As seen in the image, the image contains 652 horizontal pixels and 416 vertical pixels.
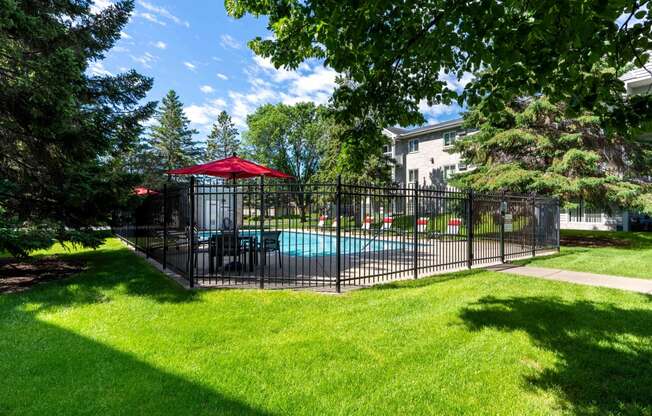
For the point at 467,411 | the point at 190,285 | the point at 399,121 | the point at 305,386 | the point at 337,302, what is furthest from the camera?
the point at 190,285

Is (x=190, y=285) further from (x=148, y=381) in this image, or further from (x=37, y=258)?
(x=37, y=258)

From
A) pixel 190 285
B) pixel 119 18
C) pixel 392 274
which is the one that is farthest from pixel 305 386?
pixel 119 18

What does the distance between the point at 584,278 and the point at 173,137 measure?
40069 millimetres

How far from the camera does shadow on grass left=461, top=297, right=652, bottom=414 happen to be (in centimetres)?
302

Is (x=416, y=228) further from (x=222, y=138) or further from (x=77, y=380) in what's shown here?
(x=222, y=138)

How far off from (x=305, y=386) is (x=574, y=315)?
4.33 meters

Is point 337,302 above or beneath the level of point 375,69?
beneath

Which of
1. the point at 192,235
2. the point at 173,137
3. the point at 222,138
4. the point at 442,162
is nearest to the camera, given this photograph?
the point at 192,235

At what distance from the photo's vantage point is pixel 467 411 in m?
2.78

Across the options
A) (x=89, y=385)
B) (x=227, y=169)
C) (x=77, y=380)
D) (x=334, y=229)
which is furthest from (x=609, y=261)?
(x=77, y=380)

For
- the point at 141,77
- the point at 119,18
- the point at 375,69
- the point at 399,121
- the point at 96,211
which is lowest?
the point at 96,211

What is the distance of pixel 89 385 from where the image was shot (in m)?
3.11

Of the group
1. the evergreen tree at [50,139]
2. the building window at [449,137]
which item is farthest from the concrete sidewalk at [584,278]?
the building window at [449,137]

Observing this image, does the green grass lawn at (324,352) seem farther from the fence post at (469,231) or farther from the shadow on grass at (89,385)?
the fence post at (469,231)
